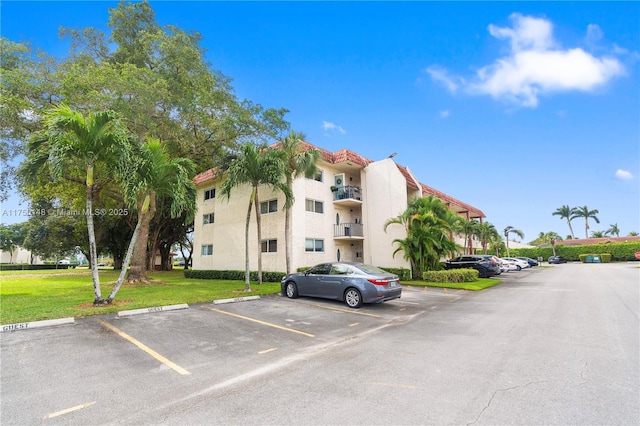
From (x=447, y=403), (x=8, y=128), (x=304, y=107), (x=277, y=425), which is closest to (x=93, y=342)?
(x=277, y=425)

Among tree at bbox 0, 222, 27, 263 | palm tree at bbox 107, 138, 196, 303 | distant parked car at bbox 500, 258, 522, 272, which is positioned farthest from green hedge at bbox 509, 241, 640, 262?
tree at bbox 0, 222, 27, 263

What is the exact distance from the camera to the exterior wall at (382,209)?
22.0 metres

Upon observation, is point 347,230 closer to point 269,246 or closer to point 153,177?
point 269,246

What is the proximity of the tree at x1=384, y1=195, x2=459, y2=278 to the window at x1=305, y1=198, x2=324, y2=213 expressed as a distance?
464cm

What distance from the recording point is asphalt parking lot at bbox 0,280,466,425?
4035 mm

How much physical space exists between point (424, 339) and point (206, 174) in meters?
22.8

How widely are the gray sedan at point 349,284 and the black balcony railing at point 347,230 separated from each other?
9.98 meters

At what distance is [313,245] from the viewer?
824 inches

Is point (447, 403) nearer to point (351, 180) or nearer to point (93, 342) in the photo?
point (93, 342)

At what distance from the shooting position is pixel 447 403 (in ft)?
12.6

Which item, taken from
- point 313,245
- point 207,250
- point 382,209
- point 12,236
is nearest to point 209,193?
point 207,250

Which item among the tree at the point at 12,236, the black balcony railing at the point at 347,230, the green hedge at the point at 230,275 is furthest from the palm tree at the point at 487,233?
the tree at the point at 12,236

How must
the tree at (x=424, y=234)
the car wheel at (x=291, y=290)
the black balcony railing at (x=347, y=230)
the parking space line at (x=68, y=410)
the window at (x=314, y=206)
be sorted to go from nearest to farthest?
the parking space line at (x=68, y=410) → the car wheel at (x=291, y=290) → the tree at (x=424, y=234) → the window at (x=314, y=206) → the black balcony railing at (x=347, y=230)

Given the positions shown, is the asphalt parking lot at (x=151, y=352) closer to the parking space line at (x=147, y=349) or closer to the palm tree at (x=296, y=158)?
the parking space line at (x=147, y=349)
